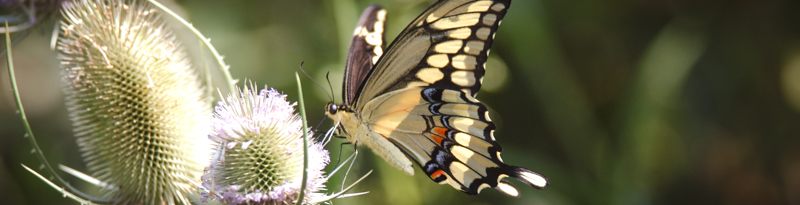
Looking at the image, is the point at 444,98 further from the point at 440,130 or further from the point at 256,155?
the point at 256,155

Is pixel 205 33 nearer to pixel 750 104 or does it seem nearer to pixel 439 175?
pixel 439 175

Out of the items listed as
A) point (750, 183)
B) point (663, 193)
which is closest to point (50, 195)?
point (663, 193)

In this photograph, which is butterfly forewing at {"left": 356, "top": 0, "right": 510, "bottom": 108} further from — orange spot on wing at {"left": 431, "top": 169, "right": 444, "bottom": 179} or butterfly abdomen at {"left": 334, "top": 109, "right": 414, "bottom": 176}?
orange spot on wing at {"left": 431, "top": 169, "right": 444, "bottom": 179}

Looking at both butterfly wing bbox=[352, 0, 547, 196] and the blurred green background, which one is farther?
the blurred green background

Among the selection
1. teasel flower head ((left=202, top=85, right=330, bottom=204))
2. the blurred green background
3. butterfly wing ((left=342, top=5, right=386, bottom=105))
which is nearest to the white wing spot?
butterfly wing ((left=342, top=5, right=386, bottom=105))

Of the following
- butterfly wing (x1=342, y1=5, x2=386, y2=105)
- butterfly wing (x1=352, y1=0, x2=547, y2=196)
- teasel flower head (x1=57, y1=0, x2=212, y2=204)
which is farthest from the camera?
butterfly wing (x1=342, y1=5, x2=386, y2=105)
